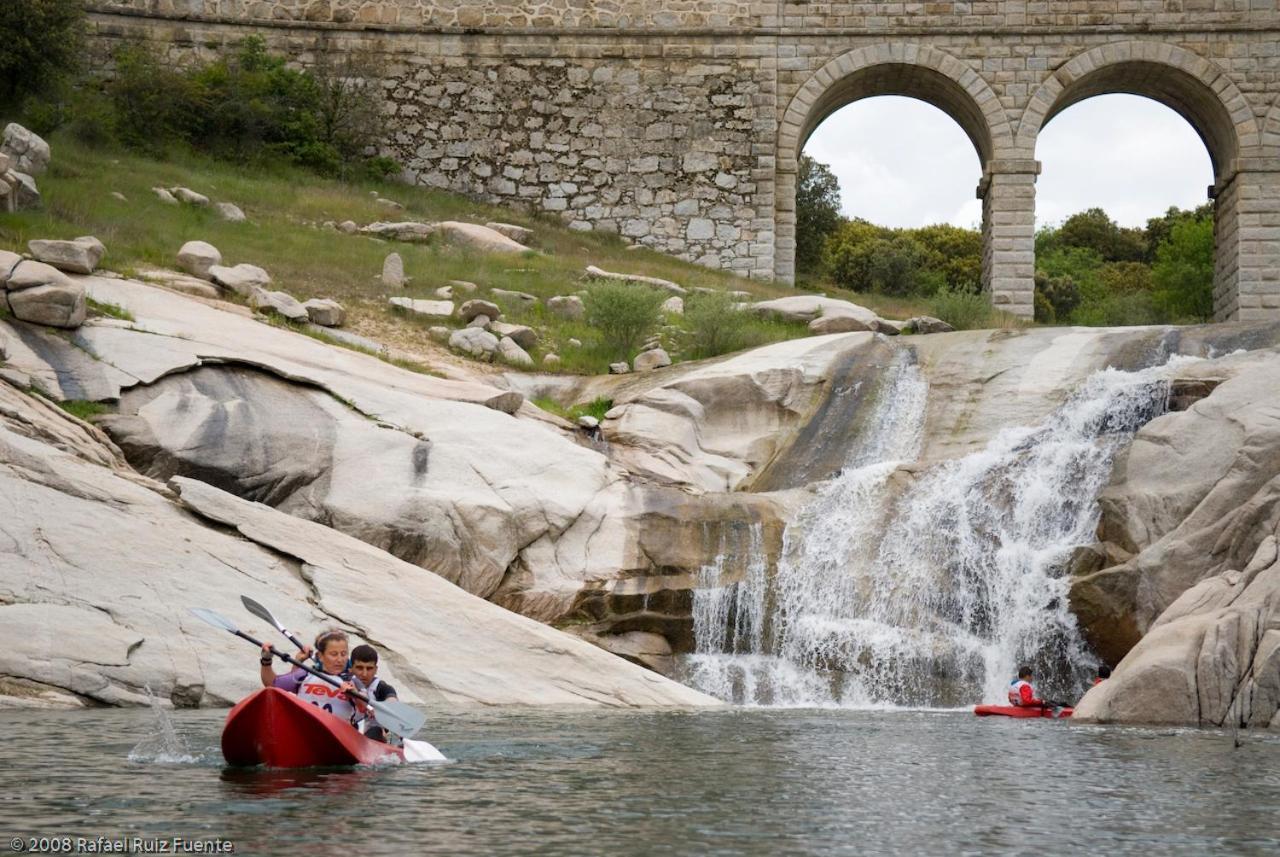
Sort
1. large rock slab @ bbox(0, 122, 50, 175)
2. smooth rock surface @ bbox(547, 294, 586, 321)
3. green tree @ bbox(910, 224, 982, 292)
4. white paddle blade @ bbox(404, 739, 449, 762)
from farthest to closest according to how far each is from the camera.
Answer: green tree @ bbox(910, 224, 982, 292) → large rock slab @ bbox(0, 122, 50, 175) → smooth rock surface @ bbox(547, 294, 586, 321) → white paddle blade @ bbox(404, 739, 449, 762)

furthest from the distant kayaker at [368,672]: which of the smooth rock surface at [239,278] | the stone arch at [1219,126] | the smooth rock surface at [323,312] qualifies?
the stone arch at [1219,126]

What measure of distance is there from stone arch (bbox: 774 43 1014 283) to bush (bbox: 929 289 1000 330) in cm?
487

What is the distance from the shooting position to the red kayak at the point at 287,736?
329 inches

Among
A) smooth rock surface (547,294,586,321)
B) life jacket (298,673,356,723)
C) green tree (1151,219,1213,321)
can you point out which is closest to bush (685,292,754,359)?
smooth rock surface (547,294,586,321)

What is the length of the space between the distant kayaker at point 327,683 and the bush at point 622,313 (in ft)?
42.5

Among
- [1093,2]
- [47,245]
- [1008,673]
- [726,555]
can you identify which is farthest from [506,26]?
[1008,673]

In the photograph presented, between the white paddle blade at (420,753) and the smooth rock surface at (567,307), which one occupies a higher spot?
the smooth rock surface at (567,307)

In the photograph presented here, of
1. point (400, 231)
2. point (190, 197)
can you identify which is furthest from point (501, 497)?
point (190, 197)

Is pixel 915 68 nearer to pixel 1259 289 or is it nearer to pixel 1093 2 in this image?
pixel 1093 2

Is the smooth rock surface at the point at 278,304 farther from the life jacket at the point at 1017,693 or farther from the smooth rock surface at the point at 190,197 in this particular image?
the life jacket at the point at 1017,693

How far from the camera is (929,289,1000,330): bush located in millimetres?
24672

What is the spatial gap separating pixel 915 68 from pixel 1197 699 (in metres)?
19.6

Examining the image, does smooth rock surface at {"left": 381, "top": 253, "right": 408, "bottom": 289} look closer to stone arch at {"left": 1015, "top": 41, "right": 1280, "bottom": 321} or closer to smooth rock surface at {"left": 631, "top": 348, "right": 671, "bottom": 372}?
smooth rock surface at {"left": 631, "top": 348, "right": 671, "bottom": 372}

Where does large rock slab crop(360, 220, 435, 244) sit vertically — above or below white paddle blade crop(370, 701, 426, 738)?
above
